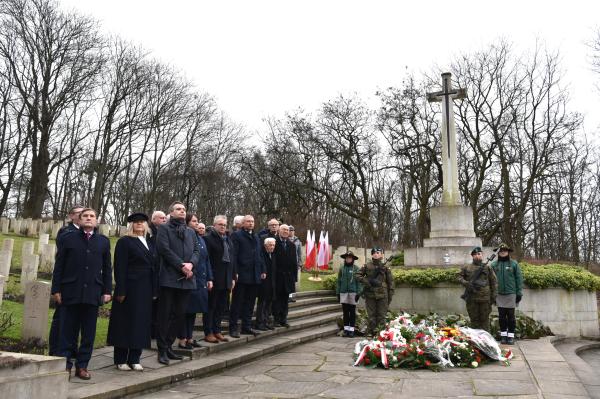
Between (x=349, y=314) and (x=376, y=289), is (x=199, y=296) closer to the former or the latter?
(x=376, y=289)

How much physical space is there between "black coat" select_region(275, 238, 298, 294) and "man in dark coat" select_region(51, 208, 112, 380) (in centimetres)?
410

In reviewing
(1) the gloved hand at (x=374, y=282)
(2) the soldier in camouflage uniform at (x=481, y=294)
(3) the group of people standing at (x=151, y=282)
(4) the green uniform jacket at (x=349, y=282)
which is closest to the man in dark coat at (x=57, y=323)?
(3) the group of people standing at (x=151, y=282)

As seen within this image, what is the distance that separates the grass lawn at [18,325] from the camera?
22.6 feet

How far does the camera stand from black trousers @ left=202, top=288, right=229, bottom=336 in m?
7.71

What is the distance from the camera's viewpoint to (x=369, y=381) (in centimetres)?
613

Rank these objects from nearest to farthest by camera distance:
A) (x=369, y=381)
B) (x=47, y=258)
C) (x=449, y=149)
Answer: (x=369, y=381)
(x=47, y=258)
(x=449, y=149)

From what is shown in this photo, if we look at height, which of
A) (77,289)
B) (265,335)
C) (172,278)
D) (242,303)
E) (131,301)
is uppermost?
(172,278)

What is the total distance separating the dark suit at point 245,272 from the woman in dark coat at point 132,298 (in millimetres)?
2197

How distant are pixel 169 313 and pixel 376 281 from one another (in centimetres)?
480

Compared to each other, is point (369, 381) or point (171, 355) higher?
point (171, 355)

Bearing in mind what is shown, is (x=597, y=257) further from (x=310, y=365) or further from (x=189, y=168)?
(x=310, y=365)

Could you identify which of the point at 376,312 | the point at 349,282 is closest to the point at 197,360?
the point at 349,282

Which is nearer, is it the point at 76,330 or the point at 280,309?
the point at 76,330

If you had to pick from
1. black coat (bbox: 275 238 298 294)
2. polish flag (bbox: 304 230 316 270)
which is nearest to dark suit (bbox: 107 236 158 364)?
black coat (bbox: 275 238 298 294)
